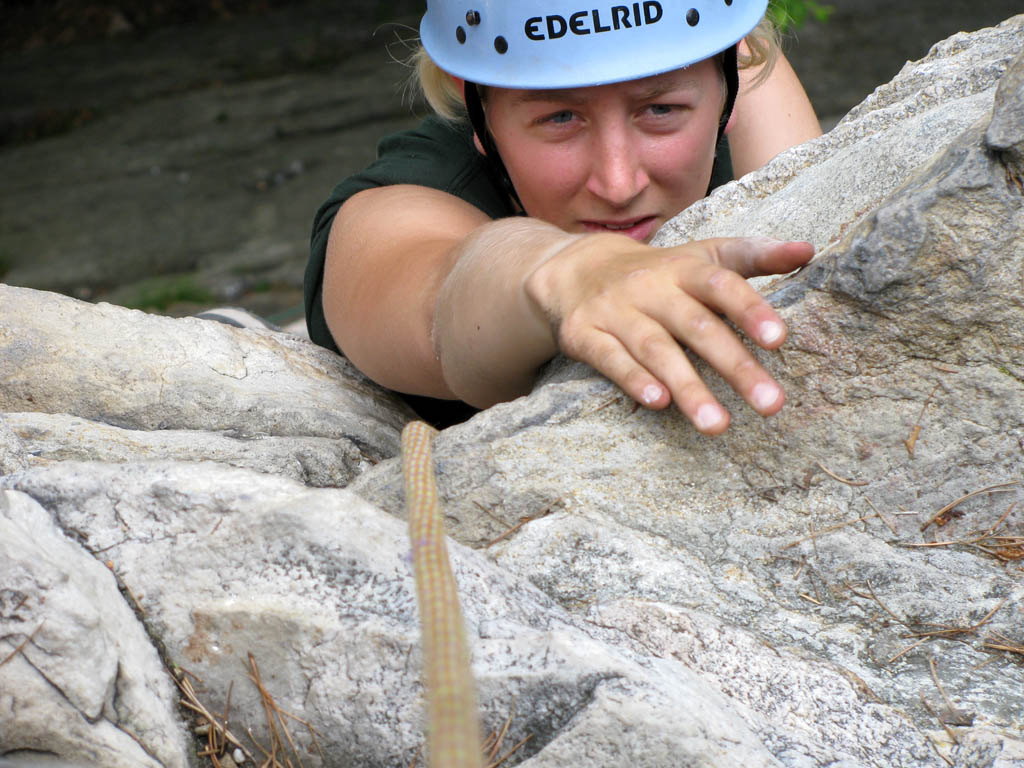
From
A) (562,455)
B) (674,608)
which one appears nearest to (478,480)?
(562,455)

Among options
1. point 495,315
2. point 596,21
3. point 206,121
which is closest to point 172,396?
point 495,315

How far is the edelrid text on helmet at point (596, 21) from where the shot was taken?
2.05m

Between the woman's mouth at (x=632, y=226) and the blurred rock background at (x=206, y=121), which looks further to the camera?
the blurred rock background at (x=206, y=121)

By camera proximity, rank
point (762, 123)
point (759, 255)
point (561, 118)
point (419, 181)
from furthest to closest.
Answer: point (762, 123), point (419, 181), point (561, 118), point (759, 255)

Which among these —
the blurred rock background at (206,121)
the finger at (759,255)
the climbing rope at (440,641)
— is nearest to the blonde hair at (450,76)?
the finger at (759,255)

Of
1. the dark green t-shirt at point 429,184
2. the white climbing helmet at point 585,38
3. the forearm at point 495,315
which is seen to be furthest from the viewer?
the dark green t-shirt at point 429,184

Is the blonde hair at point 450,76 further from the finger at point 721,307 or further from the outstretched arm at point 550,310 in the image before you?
the finger at point 721,307

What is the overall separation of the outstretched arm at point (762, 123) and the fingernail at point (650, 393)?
159 cm

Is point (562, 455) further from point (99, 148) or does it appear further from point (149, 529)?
point (99, 148)

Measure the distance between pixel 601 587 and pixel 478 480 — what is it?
24 cm

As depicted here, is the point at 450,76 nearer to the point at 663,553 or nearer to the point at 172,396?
the point at 172,396

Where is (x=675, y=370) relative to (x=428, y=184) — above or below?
above

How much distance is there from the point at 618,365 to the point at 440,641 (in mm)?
561

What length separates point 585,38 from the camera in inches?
80.0
